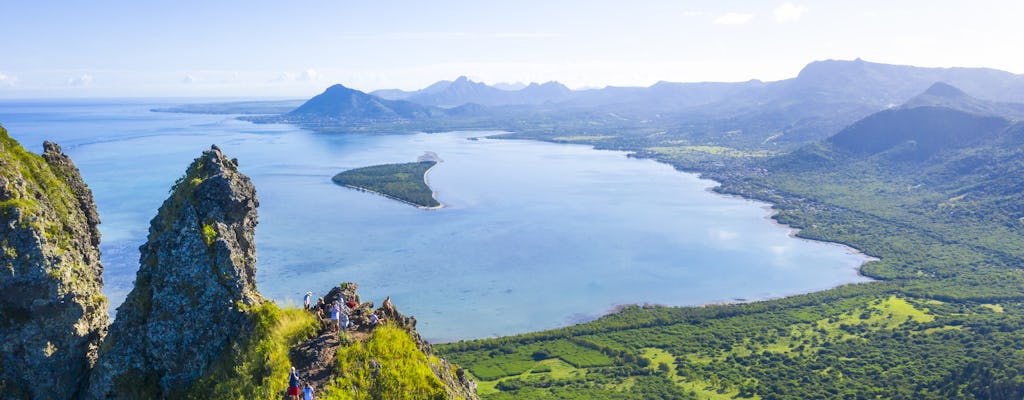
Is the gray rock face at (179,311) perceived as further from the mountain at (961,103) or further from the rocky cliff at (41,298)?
the mountain at (961,103)

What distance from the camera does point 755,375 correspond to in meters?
49.7

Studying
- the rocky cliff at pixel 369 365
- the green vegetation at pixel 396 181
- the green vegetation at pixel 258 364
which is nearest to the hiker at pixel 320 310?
the rocky cliff at pixel 369 365

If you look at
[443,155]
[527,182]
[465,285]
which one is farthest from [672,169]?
[465,285]

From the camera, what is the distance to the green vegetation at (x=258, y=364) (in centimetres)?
1198

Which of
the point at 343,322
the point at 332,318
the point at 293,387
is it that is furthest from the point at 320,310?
the point at 293,387

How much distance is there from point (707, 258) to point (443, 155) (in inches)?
4435

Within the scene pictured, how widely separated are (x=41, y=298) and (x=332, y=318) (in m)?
5.37

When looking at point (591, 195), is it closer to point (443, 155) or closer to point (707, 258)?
point (707, 258)

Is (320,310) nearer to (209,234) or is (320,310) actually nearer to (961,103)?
(209,234)

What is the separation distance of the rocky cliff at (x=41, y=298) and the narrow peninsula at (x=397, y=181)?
95509 millimetres

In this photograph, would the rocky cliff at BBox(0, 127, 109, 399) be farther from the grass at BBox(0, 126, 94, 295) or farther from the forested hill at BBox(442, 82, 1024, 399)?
the forested hill at BBox(442, 82, 1024, 399)


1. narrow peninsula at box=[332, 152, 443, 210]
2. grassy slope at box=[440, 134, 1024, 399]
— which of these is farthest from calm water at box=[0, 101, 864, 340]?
grassy slope at box=[440, 134, 1024, 399]

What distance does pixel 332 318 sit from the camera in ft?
46.7

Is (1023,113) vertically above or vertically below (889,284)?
above
